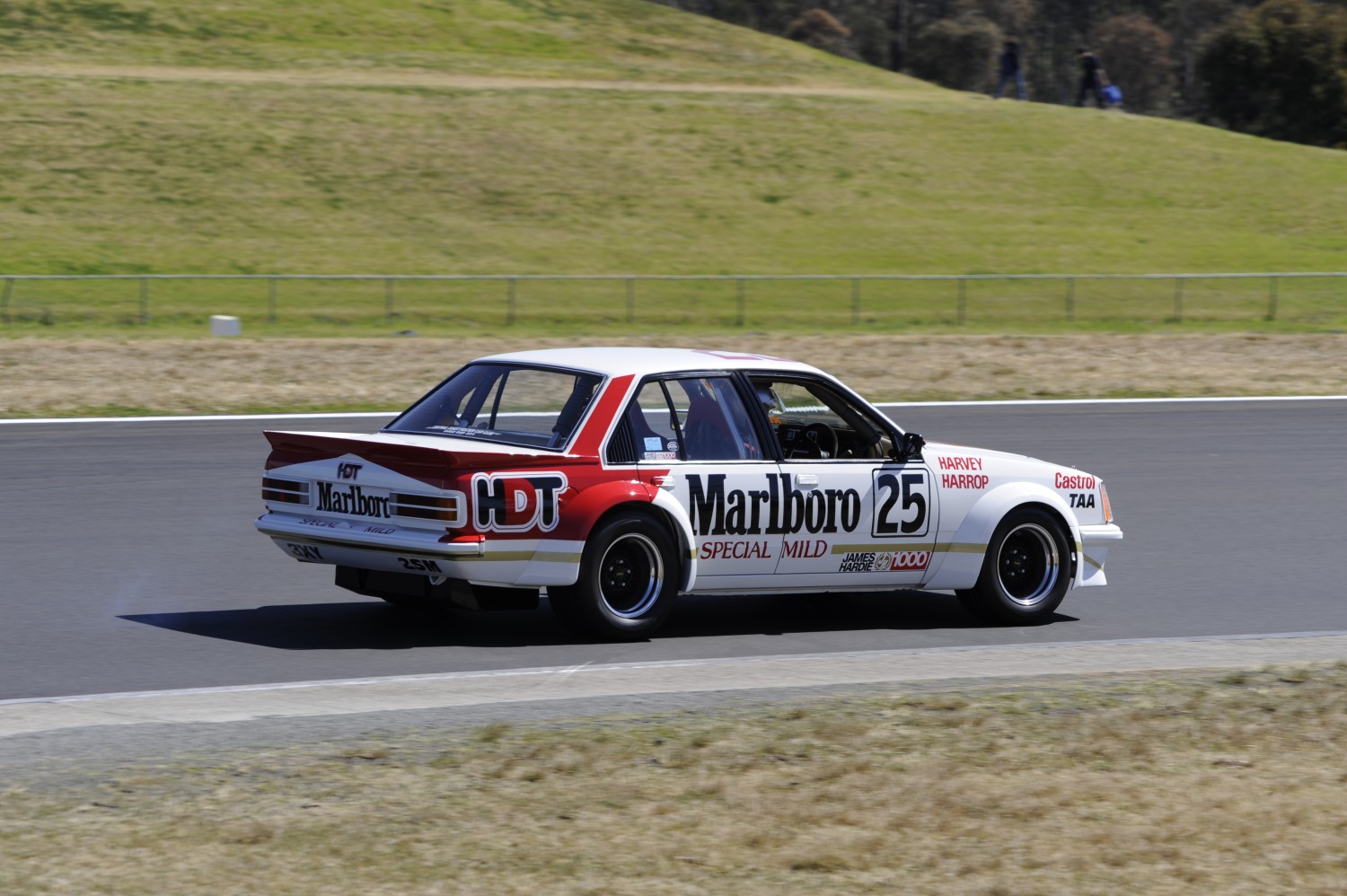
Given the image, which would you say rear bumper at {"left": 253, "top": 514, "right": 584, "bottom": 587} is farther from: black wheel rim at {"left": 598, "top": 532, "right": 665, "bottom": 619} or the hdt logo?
black wheel rim at {"left": 598, "top": 532, "right": 665, "bottom": 619}

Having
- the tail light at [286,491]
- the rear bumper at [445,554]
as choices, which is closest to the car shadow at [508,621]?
the rear bumper at [445,554]

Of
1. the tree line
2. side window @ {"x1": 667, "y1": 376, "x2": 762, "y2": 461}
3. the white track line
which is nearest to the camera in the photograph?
side window @ {"x1": 667, "y1": 376, "x2": 762, "y2": 461}

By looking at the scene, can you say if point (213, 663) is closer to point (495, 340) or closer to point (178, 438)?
point (178, 438)

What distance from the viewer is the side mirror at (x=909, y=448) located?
34.0 feet

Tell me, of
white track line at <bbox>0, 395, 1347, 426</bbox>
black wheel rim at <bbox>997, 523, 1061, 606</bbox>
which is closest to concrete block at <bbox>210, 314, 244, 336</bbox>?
white track line at <bbox>0, 395, 1347, 426</bbox>

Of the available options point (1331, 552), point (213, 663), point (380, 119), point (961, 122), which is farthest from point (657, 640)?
point (961, 122)

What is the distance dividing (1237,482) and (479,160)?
46694 millimetres

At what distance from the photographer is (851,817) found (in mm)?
6195

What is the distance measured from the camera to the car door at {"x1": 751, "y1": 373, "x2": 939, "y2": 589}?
1016 cm

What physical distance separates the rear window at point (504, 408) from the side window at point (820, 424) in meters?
1.15

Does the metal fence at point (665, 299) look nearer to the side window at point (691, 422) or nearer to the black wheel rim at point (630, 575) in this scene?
the side window at point (691, 422)

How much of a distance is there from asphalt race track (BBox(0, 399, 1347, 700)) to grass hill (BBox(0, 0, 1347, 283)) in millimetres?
32302

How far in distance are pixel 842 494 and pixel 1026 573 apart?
1318mm

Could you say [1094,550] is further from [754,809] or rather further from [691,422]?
[754,809]
